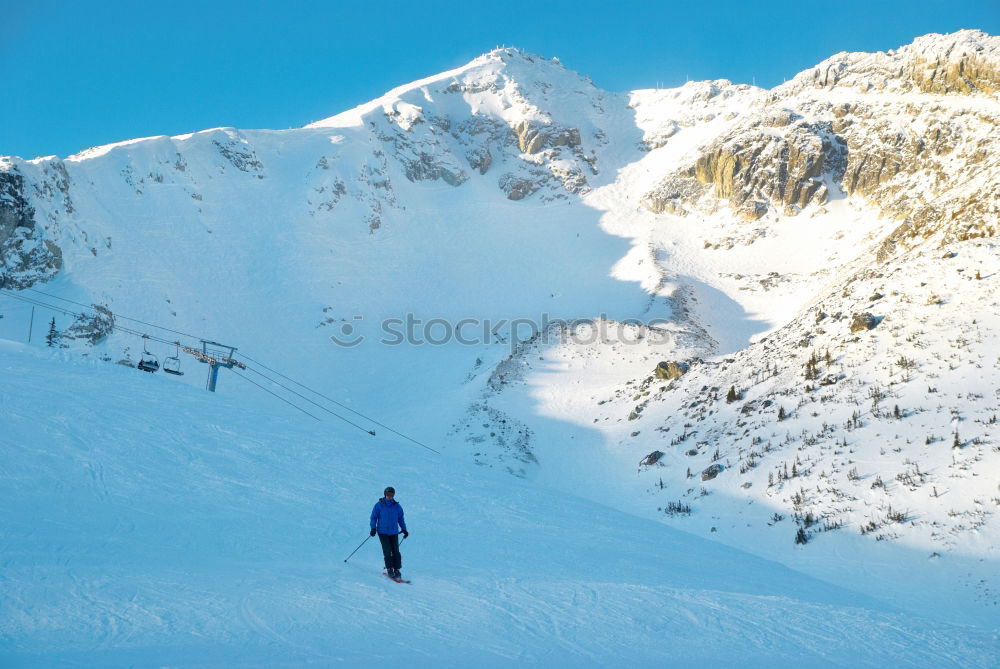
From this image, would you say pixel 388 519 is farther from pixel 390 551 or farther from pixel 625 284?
pixel 625 284

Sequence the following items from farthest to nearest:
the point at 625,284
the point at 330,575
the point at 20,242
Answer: the point at 625,284 → the point at 20,242 → the point at 330,575

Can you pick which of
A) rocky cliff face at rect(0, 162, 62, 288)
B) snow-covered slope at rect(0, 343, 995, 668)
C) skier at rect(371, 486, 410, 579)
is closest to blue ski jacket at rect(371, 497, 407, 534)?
skier at rect(371, 486, 410, 579)

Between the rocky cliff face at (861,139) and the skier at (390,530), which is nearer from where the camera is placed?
the skier at (390,530)

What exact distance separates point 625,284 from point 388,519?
172 ft

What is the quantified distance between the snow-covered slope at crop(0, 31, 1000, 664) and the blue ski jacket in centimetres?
809

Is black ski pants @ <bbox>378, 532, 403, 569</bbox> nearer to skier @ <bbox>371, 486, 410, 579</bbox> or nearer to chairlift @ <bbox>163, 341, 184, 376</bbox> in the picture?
skier @ <bbox>371, 486, 410, 579</bbox>

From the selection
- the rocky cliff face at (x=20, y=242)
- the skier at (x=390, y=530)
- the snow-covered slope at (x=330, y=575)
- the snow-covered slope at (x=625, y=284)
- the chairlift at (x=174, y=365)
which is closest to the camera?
the snow-covered slope at (x=330, y=575)

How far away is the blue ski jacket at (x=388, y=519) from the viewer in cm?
938

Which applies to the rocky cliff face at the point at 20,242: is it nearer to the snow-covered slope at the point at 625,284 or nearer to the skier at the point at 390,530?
the snow-covered slope at the point at 625,284

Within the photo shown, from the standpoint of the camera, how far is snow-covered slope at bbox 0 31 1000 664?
16.0 meters

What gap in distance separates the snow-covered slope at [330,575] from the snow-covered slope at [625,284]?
238 centimetres

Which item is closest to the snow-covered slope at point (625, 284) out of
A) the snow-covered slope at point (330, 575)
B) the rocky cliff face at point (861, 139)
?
the rocky cliff face at point (861, 139)

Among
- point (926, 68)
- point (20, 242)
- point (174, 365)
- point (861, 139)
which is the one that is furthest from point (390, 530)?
point (926, 68)

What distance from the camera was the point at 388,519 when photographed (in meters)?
9.47
